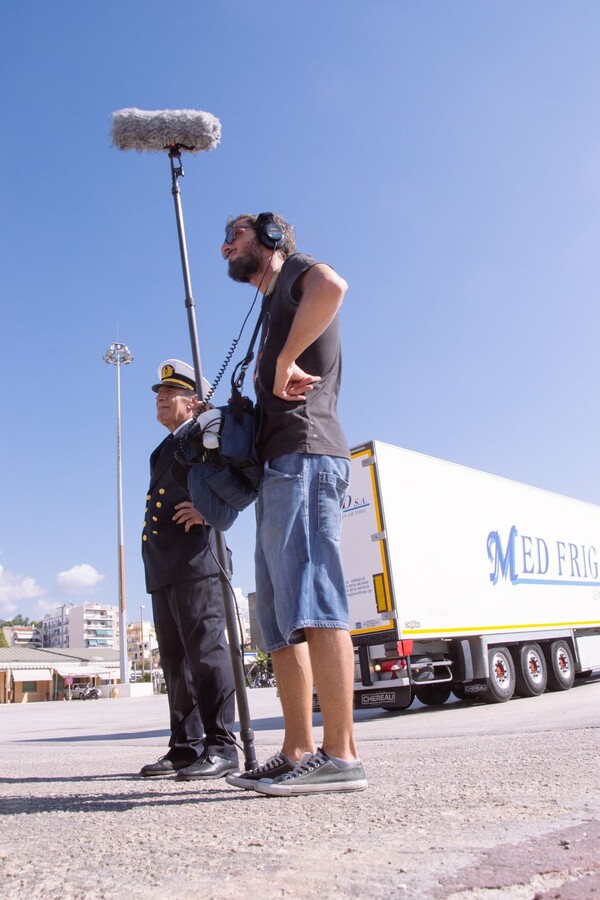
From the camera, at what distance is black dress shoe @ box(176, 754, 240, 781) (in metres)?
3.26

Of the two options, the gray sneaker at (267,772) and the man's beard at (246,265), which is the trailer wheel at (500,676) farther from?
the man's beard at (246,265)

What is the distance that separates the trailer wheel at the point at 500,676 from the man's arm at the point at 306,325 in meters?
8.35

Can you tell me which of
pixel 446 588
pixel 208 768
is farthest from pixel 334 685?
pixel 446 588

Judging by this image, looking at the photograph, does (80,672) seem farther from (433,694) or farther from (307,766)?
(307,766)

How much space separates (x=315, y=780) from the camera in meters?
2.42

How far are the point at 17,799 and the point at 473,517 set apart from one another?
9038 mm

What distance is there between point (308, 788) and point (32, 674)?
236 feet

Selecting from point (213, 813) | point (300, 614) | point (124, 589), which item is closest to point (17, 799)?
point (213, 813)

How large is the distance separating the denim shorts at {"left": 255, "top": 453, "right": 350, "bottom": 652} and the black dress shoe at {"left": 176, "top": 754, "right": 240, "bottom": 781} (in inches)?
33.2

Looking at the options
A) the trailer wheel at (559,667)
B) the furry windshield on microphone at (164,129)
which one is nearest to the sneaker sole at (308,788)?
the furry windshield on microphone at (164,129)

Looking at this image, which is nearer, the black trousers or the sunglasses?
the sunglasses

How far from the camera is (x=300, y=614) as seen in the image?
2.56 m

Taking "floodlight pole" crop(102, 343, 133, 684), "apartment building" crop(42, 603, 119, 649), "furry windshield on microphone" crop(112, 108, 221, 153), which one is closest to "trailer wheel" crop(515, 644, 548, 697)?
"furry windshield on microphone" crop(112, 108, 221, 153)

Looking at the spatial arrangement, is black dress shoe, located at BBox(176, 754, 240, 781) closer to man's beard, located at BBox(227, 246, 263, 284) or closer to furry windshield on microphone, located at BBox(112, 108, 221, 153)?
man's beard, located at BBox(227, 246, 263, 284)
